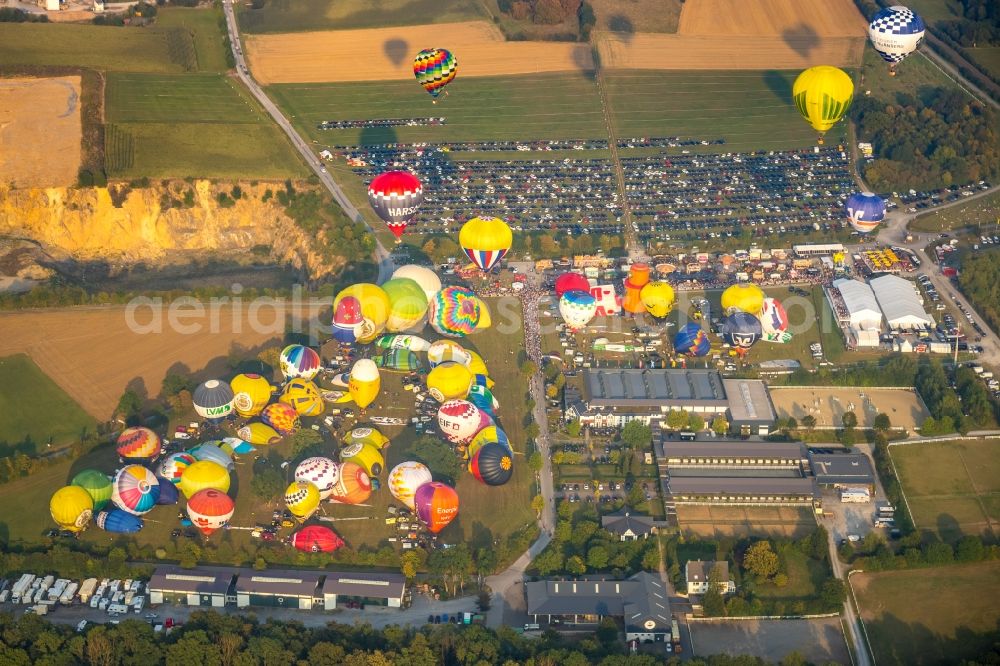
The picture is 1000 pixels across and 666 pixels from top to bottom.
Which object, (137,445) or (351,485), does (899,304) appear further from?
(137,445)

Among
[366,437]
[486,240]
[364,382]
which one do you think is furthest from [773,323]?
[366,437]

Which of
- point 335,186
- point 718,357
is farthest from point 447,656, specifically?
point 335,186

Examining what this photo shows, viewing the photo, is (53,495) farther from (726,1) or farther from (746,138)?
(726,1)

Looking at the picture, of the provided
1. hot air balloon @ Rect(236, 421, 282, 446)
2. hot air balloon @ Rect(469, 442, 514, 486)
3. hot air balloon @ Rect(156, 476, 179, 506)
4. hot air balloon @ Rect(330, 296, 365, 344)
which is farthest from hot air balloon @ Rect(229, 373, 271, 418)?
hot air balloon @ Rect(469, 442, 514, 486)

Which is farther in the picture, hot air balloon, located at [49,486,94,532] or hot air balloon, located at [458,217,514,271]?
hot air balloon, located at [458,217,514,271]

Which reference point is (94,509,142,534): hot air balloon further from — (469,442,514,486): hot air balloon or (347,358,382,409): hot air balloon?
(469,442,514,486): hot air balloon

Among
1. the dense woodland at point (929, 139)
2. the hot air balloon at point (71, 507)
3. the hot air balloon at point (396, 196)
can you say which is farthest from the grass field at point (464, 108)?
the hot air balloon at point (71, 507)

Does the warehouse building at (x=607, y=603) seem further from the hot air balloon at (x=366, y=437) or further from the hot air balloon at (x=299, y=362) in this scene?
the hot air balloon at (x=299, y=362)
